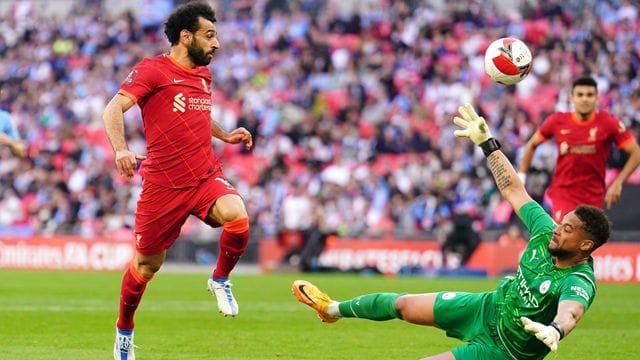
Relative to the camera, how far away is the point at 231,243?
32.2ft

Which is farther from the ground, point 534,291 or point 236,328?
point 534,291

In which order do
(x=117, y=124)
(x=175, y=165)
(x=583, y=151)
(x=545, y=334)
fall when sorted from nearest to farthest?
1. (x=545, y=334)
2. (x=117, y=124)
3. (x=175, y=165)
4. (x=583, y=151)

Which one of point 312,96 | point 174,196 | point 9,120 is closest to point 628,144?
point 174,196

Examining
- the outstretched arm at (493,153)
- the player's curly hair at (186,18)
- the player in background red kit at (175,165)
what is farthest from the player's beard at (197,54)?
the outstretched arm at (493,153)

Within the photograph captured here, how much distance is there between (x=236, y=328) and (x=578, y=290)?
6619mm

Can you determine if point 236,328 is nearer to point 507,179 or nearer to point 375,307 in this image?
point 375,307

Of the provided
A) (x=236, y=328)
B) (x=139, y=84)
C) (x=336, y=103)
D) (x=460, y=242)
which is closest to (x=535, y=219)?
(x=139, y=84)

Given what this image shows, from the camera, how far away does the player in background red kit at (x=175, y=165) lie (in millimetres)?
9570

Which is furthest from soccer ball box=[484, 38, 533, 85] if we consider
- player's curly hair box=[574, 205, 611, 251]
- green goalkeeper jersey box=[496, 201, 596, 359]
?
player's curly hair box=[574, 205, 611, 251]

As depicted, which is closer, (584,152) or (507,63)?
(507,63)

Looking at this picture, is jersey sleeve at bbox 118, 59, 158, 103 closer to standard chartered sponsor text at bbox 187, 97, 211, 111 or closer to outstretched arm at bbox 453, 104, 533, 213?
standard chartered sponsor text at bbox 187, 97, 211, 111

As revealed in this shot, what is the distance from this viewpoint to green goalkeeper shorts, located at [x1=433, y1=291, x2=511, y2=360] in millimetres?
7473

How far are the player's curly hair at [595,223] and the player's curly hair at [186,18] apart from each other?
3.98 metres

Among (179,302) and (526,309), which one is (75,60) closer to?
(179,302)
